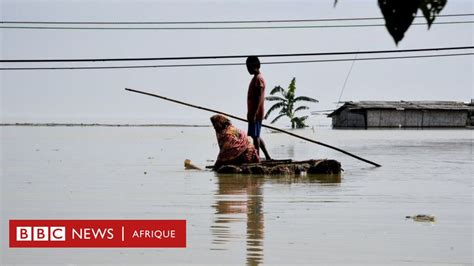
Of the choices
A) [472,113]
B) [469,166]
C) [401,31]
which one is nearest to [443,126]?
[472,113]

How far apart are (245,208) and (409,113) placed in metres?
44.7

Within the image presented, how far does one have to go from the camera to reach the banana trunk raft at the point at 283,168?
1190cm

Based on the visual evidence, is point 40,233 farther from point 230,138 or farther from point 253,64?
point 253,64

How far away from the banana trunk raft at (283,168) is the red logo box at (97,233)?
5107 mm

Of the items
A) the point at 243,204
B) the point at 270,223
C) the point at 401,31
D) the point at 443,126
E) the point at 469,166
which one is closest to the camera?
the point at 401,31

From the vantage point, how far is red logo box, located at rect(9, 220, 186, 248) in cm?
578

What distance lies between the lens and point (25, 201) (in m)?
8.62

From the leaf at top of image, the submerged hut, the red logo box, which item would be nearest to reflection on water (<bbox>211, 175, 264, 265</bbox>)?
the red logo box

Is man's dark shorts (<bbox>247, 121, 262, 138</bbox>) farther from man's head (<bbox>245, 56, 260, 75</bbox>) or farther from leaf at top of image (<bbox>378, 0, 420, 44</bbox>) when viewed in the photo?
leaf at top of image (<bbox>378, 0, 420, 44</bbox>)

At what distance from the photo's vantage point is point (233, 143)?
39.0 ft

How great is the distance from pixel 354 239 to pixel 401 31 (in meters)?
4.60

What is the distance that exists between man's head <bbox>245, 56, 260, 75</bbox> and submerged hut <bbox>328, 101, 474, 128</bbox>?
38.4 metres

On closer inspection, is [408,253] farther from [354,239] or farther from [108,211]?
[108,211]

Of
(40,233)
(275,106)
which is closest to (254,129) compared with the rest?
(40,233)
